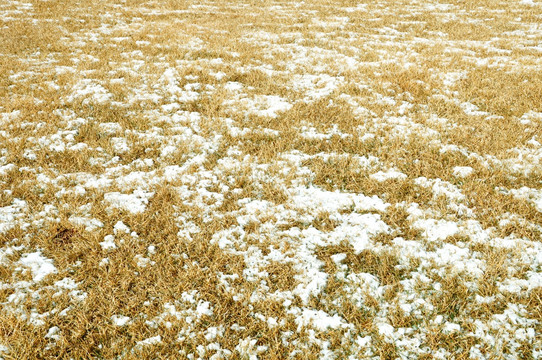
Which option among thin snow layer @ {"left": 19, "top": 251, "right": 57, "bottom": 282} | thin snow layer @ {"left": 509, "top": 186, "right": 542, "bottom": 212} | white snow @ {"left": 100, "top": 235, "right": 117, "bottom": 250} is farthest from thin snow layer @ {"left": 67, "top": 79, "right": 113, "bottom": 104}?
thin snow layer @ {"left": 509, "top": 186, "right": 542, "bottom": 212}

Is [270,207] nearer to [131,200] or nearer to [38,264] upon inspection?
[131,200]

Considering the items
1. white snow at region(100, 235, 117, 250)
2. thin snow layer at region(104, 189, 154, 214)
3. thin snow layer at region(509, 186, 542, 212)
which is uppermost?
thin snow layer at region(509, 186, 542, 212)

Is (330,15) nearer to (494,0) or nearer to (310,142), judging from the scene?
(494,0)

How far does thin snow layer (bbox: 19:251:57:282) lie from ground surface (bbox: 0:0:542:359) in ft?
0.09

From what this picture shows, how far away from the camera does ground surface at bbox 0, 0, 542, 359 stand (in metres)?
3.65

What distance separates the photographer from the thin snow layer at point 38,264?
13.8 feet

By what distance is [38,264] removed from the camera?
4.33m

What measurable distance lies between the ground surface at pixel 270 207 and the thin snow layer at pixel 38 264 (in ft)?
0.09

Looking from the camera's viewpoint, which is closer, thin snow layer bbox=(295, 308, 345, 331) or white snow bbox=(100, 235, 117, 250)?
thin snow layer bbox=(295, 308, 345, 331)

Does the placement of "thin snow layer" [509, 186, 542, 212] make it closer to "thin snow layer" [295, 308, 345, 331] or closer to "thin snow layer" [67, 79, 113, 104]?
"thin snow layer" [295, 308, 345, 331]

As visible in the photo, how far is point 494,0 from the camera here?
2066cm

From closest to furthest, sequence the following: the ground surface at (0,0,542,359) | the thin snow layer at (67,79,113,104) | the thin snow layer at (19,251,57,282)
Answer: the ground surface at (0,0,542,359)
the thin snow layer at (19,251,57,282)
the thin snow layer at (67,79,113,104)

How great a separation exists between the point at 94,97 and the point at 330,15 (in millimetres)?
13295

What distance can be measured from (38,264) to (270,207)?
Result: 2.98 meters
